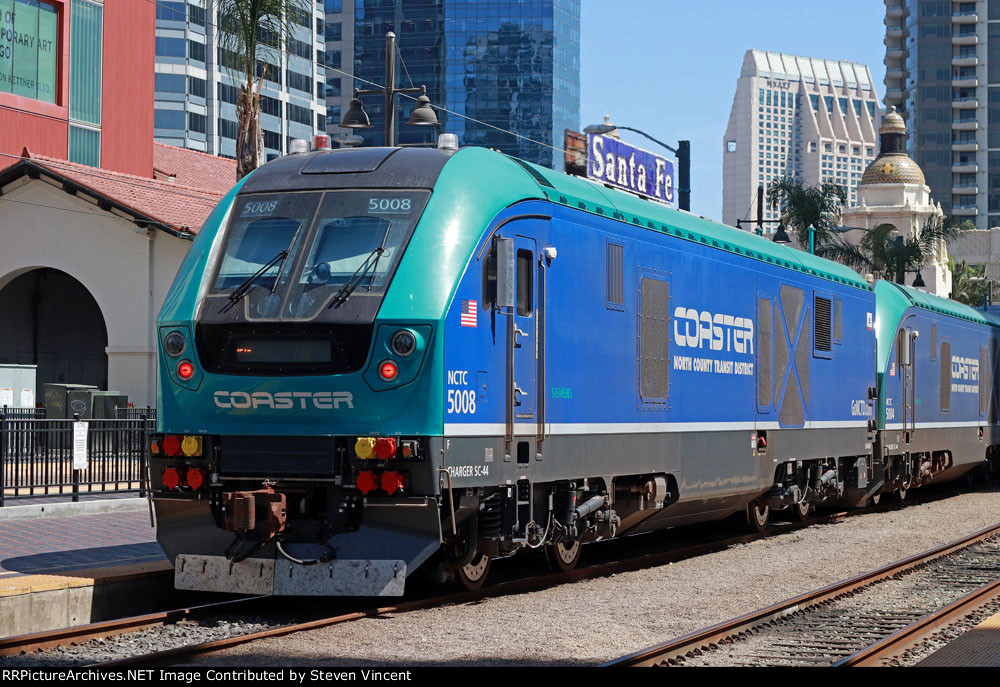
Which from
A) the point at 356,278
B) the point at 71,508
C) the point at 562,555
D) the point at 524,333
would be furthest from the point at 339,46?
the point at 356,278

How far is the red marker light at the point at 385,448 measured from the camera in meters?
10.4

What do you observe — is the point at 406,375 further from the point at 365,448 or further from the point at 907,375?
the point at 907,375

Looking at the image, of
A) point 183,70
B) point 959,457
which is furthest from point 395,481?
point 183,70

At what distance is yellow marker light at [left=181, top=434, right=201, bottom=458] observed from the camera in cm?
1103

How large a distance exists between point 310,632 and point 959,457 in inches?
796

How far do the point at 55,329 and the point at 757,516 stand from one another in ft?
66.3

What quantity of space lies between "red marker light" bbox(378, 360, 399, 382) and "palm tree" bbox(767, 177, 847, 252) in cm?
4613

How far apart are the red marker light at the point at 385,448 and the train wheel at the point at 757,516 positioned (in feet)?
29.0

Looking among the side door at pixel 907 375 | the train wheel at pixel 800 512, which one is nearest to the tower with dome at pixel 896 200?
the side door at pixel 907 375

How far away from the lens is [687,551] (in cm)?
1616

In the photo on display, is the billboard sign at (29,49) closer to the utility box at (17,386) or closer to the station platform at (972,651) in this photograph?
the utility box at (17,386)

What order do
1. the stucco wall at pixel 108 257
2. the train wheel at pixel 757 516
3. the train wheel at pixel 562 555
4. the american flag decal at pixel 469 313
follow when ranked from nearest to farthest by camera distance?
the american flag decal at pixel 469 313, the train wheel at pixel 562 555, the train wheel at pixel 757 516, the stucco wall at pixel 108 257

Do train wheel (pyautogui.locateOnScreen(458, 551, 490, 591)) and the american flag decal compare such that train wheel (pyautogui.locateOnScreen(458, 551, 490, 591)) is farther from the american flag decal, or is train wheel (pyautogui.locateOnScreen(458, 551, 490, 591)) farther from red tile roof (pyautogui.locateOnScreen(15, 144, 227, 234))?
red tile roof (pyautogui.locateOnScreen(15, 144, 227, 234))

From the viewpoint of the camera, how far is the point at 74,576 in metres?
11.3
